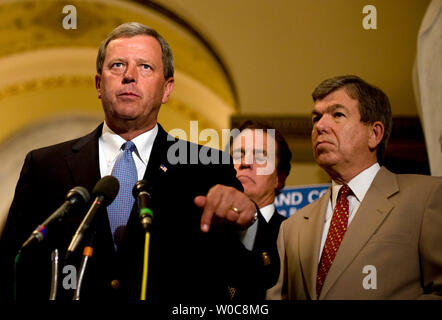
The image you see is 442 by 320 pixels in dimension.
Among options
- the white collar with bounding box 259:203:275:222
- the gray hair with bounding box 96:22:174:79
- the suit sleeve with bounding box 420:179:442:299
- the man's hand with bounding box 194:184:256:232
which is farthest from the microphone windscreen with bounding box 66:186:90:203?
the white collar with bounding box 259:203:275:222

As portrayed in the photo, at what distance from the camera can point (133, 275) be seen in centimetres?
168

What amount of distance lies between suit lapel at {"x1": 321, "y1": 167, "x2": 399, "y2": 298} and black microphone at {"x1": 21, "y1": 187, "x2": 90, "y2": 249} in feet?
3.56

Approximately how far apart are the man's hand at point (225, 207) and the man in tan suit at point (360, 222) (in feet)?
2.63

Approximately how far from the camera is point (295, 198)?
13.1 ft

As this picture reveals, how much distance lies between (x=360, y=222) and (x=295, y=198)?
1772 millimetres

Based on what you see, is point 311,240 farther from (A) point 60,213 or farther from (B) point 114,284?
(A) point 60,213

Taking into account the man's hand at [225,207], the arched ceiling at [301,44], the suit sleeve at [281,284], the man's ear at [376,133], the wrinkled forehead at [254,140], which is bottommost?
the suit sleeve at [281,284]

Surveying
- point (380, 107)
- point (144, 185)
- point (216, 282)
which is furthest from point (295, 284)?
point (144, 185)

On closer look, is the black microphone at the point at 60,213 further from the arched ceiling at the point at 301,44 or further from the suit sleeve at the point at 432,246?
the arched ceiling at the point at 301,44

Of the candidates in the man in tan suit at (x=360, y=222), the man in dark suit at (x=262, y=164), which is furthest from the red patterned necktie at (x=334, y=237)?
the man in dark suit at (x=262, y=164)

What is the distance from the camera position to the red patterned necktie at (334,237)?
7.37 feet

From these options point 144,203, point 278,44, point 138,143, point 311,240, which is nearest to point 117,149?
point 138,143

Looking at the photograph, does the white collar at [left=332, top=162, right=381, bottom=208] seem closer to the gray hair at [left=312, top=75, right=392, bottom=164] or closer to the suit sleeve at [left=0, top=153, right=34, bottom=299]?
the gray hair at [left=312, top=75, right=392, bottom=164]

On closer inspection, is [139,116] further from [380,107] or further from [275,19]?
[275,19]
